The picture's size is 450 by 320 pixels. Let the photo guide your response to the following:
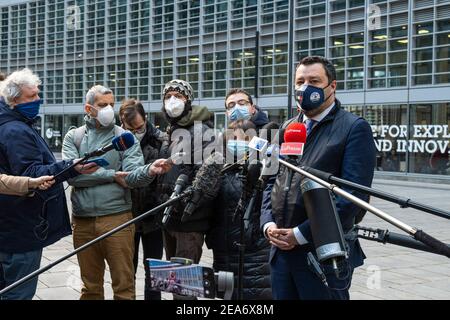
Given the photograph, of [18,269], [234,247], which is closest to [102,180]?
[18,269]

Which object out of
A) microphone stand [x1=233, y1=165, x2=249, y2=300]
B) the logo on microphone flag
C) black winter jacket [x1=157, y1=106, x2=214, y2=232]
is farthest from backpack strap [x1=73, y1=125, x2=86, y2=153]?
the logo on microphone flag

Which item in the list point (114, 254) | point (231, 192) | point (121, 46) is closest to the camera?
point (231, 192)

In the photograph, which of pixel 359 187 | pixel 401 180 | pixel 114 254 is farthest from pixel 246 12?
pixel 359 187

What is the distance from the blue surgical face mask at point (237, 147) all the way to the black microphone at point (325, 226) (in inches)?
55.5

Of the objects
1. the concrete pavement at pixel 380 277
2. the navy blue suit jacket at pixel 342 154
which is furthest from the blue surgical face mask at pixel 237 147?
the concrete pavement at pixel 380 277

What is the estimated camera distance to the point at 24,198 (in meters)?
4.13

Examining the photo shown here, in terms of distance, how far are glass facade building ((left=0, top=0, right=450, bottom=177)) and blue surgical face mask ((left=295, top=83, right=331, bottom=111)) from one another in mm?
21487

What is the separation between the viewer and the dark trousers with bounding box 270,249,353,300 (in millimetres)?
3162

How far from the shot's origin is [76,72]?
46.5 meters

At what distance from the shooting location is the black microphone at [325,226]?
2281 mm

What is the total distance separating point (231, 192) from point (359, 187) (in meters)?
2.21

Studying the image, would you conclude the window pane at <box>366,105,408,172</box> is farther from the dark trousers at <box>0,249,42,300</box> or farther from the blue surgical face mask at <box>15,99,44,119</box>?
the dark trousers at <box>0,249,42,300</box>

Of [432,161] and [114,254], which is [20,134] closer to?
[114,254]

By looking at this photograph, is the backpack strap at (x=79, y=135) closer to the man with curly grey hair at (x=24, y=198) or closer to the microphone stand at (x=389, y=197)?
the man with curly grey hair at (x=24, y=198)
